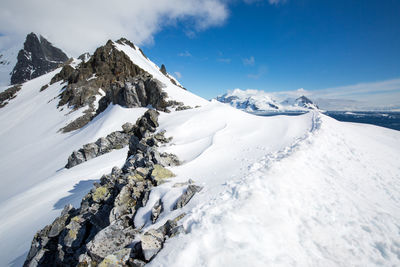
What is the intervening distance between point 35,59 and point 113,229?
811ft

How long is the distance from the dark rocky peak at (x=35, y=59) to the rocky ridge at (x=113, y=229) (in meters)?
208

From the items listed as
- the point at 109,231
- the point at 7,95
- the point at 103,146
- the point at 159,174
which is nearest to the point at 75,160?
the point at 103,146

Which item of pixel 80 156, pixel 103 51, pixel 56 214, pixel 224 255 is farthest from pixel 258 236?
pixel 103 51

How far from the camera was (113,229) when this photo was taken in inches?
212

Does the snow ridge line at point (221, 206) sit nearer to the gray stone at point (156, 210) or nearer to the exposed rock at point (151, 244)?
the exposed rock at point (151, 244)

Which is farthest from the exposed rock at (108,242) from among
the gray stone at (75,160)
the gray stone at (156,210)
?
the gray stone at (75,160)

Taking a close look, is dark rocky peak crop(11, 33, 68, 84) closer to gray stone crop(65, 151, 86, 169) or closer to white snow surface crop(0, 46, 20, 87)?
white snow surface crop(0, 46, 20, 87)

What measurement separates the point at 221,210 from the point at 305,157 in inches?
255

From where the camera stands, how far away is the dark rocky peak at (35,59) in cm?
15275

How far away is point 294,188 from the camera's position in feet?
20.5

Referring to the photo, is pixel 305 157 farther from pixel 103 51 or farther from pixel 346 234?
pixel 103 51

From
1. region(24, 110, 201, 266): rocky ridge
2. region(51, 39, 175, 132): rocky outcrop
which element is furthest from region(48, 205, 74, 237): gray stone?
region(51, 39, 175, 132): rocky outcrop

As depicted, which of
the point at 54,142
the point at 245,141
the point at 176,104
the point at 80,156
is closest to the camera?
the point at 245,141

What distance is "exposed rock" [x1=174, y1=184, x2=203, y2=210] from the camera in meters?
6.34
